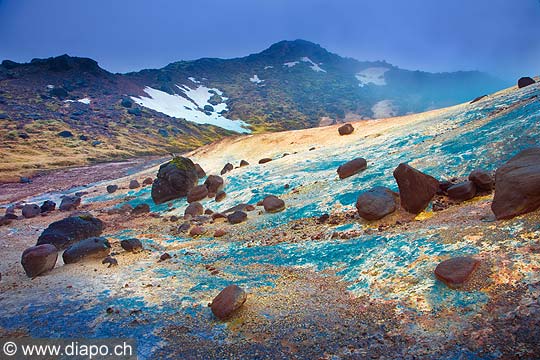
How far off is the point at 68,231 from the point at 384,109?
509 ft

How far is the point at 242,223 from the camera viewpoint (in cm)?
1555

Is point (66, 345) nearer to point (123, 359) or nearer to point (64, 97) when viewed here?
point (123, 359)

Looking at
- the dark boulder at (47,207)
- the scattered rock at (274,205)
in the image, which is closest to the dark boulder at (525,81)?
the scattered rock at (274,205)

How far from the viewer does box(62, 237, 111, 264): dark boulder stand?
11797 millimetres

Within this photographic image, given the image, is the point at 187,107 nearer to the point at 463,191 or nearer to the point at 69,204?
the point at 69,204

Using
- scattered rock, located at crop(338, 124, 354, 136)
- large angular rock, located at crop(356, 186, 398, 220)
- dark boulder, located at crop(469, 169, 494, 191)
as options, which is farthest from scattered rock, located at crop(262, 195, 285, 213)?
scattered rock, located at crop(338, 124, 354, 136)

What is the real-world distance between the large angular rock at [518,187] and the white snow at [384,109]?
14356 centimetres

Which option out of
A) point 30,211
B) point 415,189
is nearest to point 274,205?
point 415,189

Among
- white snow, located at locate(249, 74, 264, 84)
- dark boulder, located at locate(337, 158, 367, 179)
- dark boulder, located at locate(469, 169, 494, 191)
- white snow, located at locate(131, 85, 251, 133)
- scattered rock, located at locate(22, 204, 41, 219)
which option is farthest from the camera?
white snow, located at locate(249, 74, 264, 84)

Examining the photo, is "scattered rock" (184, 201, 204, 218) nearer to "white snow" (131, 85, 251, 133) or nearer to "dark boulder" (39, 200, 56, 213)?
"dark boulder" (39, 200, 56, 213)

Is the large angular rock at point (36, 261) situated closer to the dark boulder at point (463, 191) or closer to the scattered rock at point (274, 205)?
the scattered rock at point (274, 205)

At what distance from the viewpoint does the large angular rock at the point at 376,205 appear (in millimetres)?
11492

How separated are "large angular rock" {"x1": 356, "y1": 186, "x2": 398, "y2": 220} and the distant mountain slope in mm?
52394

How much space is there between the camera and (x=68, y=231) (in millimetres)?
14961
